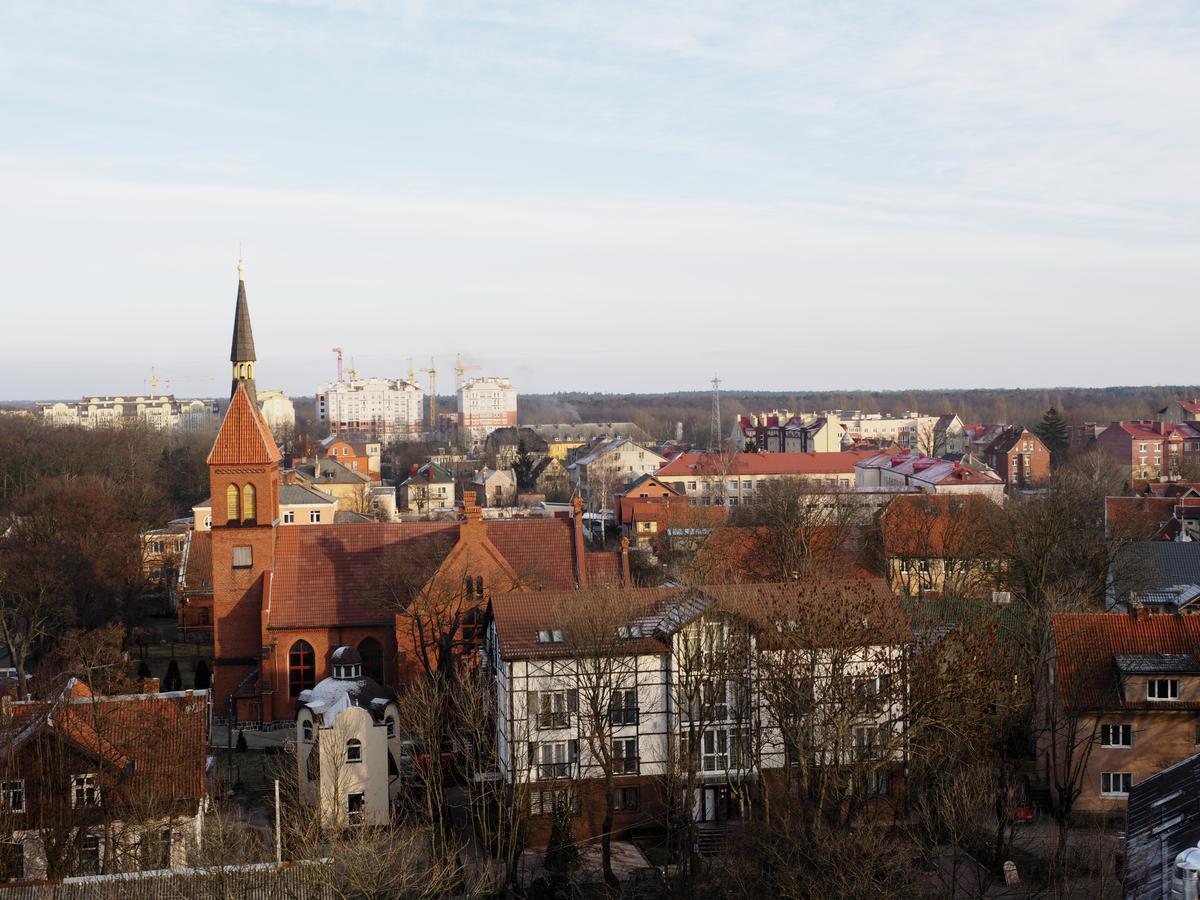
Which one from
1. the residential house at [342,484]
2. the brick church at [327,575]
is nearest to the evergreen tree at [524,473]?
the residential house at [342,484]

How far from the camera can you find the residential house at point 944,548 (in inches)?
2456

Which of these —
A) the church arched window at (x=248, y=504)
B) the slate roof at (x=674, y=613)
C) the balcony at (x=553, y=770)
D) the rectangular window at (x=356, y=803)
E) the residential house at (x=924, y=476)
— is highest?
the church arched window at (x=248, y=504)

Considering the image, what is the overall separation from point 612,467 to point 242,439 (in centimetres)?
9186

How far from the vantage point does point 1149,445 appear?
142m

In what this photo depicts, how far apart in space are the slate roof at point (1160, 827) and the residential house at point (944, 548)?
3235cm

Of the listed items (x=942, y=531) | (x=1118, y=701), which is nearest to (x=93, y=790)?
(x=1118, y=701)

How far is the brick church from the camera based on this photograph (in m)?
46.6

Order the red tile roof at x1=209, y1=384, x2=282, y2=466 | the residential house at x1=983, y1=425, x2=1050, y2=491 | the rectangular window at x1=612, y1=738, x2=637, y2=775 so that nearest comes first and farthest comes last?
the rectangular window at x1=612, y1=738, x2=637, y2=775 → the red tile roof at x1=209, y1=384, x2=282, y2=466 → the residential house at x1=983, y1=425, x2=1050, y2=491

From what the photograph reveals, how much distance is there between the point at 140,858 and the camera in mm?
29406

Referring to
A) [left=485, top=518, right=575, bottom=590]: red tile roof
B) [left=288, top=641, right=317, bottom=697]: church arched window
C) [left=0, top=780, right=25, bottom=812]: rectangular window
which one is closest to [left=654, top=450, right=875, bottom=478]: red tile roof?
[left=485, top=518, right=575, bottom=590]: red tile roof

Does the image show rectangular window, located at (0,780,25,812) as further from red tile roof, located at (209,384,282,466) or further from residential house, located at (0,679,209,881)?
red tile roof, located at (209,384,282,466)

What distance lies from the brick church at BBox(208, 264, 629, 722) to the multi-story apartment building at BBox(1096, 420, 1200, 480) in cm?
10447

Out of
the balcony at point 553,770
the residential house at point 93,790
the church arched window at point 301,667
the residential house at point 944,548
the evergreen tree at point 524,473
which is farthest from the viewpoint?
the evergreen tree at point 524,473

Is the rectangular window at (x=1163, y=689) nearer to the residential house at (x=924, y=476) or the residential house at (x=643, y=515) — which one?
the residential house at (x=643, y=515)
